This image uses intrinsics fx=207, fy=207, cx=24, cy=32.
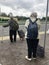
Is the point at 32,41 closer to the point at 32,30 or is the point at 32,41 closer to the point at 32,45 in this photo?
the point at 32,45

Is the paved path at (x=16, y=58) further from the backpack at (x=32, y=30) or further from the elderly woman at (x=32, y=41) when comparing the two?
the backpack at (x=32, y=30)

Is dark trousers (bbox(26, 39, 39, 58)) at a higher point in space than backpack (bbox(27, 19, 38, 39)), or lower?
lower

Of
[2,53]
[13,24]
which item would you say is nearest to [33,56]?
[2,53]

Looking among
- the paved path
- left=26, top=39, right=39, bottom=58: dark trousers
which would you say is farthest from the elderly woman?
the paved path

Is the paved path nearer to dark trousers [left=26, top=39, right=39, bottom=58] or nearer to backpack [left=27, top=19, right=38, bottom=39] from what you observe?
dark trousers [left=26, top=39, right=39, bottom=58]

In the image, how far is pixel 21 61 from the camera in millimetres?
7023

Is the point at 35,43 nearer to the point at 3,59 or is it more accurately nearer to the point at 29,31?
the point at 29,31

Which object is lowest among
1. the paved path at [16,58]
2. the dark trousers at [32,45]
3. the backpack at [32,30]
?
the paved path at [16,58]

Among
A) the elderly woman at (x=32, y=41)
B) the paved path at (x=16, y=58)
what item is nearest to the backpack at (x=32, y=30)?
the elderly woman at (x=32, y=41)

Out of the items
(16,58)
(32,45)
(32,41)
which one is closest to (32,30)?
(32,41)

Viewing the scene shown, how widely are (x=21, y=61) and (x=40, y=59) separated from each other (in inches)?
28.3

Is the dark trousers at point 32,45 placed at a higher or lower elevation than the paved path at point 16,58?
higher

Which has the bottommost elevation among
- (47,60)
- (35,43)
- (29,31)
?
(47,60)

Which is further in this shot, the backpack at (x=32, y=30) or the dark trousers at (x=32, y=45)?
the dark trousers at (x=32, y=45)
